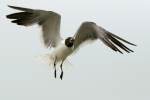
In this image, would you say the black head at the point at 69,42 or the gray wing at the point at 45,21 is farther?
the black head at the point at 69,42

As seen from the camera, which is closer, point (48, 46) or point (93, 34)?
point (93, 34)

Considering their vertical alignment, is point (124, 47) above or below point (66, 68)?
above

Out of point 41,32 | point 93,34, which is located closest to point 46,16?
point 41,32

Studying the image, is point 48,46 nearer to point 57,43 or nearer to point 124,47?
point 57,43

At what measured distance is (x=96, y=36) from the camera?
23.5 ft

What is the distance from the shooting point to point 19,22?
7.48 m

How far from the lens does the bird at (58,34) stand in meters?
6.86

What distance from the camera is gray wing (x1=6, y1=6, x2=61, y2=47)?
24.5 feet

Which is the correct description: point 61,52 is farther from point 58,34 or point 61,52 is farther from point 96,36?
point 96,36

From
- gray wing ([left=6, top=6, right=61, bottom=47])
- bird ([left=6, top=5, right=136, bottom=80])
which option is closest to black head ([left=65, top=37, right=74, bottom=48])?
bird ([left=6, top=5, right=136, bottom=80])

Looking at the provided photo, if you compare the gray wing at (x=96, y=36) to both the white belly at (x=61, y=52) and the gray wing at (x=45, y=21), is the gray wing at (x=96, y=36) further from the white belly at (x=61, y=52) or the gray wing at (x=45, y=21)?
the gray wing at (x=45, y=21)

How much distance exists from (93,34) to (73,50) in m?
0.54

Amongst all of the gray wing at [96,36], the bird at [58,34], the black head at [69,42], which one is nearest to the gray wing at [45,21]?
the bird at [58,34]

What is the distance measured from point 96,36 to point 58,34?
3.48ft
